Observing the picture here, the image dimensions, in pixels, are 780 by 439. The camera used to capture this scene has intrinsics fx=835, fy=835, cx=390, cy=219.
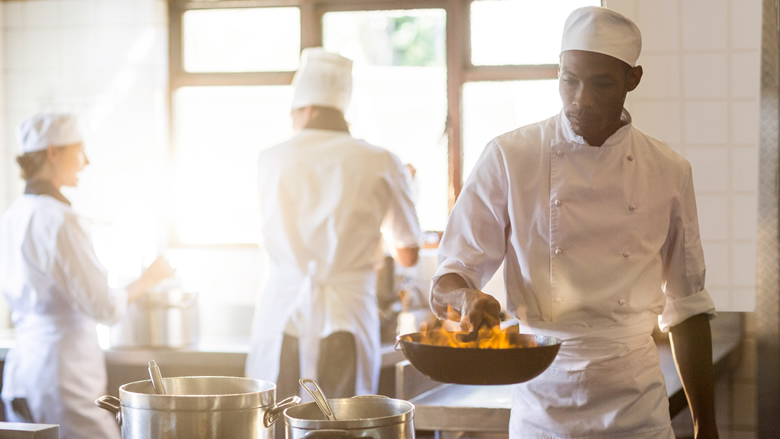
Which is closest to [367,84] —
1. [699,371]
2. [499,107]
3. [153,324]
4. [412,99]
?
[412,99]

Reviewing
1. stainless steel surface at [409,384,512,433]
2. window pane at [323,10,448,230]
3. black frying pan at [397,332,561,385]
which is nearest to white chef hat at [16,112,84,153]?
window pane at [323,10,448,230]

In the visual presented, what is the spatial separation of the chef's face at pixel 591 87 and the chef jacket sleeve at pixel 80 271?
1.65 meters

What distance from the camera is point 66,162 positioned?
111 inches

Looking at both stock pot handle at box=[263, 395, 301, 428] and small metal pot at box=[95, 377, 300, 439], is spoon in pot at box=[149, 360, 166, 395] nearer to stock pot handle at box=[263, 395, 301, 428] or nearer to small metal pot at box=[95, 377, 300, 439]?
small metal pot at box=[95, 377, 300, 439]

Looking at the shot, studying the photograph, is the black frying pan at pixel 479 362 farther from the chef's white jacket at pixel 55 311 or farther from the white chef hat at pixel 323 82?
the chef's white jacket at pixel 55 311

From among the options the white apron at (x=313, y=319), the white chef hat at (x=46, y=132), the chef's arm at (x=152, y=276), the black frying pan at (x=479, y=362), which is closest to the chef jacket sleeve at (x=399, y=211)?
the white apron at (x=313, y=319)

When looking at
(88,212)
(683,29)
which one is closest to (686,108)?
(683,29)

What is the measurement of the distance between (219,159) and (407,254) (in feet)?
5.31

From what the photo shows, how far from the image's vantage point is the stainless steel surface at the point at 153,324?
3.14 m

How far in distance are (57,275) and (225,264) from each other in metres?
1.24

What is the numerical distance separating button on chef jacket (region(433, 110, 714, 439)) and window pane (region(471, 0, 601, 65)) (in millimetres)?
2101

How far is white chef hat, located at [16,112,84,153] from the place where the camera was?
9.14 feet

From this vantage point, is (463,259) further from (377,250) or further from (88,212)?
(88,212)

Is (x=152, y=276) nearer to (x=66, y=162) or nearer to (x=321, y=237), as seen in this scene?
(x=66, y=162)
